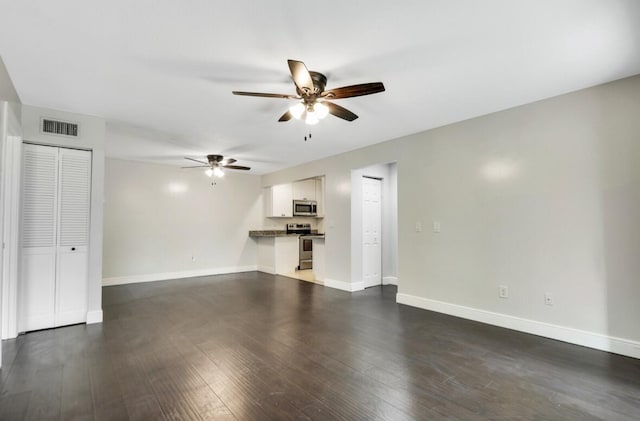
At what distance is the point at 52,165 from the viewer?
3498mm

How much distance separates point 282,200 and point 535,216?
568cm

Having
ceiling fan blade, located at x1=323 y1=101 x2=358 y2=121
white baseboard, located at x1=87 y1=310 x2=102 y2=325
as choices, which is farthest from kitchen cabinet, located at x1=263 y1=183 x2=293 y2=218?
ceiling fan blade, located at x1=323 y1=101 x2=358 y2=121

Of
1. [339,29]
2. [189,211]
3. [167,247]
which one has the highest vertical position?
[339,29]

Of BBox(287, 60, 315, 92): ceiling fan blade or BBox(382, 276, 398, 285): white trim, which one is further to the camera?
BBox(382, 276, 398, 285): white trim

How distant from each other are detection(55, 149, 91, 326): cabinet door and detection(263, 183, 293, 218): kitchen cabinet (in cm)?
432

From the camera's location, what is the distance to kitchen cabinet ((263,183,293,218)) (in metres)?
7.73

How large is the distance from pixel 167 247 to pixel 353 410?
5788mm

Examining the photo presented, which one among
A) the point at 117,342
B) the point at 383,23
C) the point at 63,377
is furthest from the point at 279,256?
the point at 383,23

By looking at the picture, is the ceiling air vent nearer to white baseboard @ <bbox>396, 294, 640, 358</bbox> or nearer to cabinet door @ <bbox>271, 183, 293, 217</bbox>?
cabinet door @ <bbox>271, 183, 293, 217</bbox>

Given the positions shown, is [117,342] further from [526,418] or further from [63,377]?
[526,418]

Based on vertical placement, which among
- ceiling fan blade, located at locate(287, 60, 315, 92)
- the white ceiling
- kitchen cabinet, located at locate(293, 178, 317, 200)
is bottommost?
kitchen cabinet, located at locate(293, 178, 317, 200)

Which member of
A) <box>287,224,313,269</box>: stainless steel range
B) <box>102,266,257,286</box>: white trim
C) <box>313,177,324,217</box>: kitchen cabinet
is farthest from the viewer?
<box>313,177,324,217</box>: kitchen cabinet

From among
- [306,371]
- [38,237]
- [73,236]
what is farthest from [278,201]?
[306,371]

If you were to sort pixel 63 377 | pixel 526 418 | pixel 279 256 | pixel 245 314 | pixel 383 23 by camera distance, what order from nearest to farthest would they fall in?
pixel 526 418 < pixel 383 23 < pixel 63 377 < pixel 245 314 < pixel 279 256
